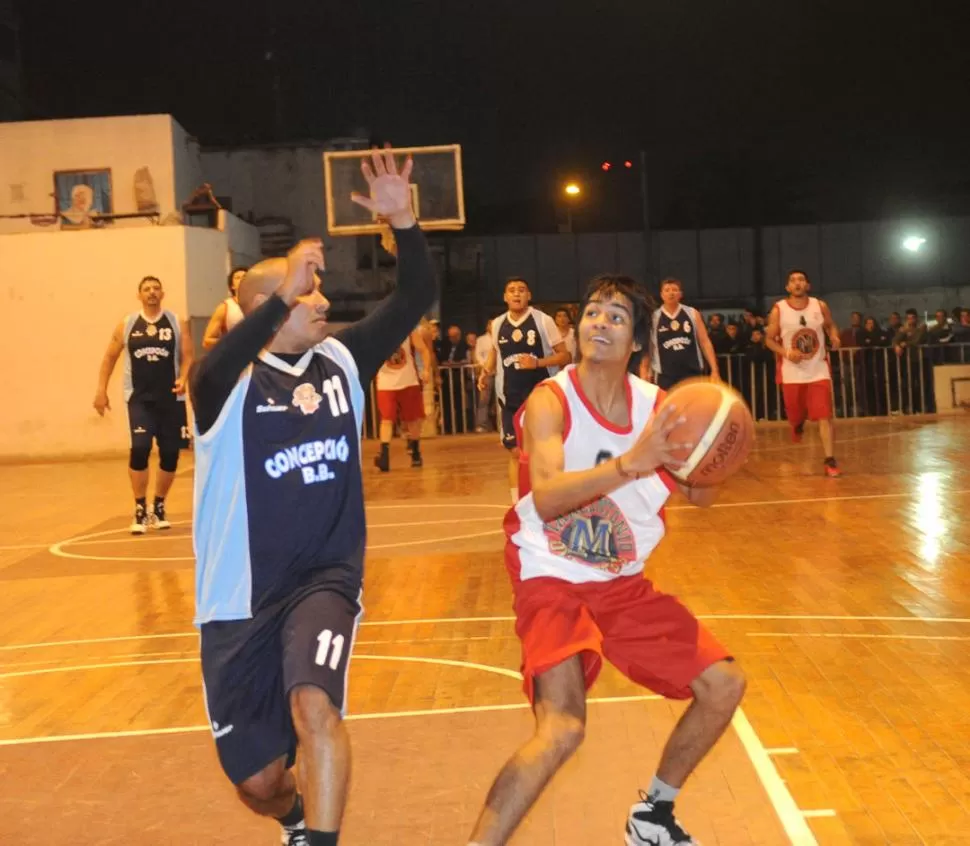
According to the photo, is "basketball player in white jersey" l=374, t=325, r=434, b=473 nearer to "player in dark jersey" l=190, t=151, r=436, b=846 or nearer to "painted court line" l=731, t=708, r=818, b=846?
"painted court line" l=731, t=708, r=818, b=846

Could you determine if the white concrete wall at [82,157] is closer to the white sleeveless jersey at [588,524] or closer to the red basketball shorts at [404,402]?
the red basketball shorts at [404,402]

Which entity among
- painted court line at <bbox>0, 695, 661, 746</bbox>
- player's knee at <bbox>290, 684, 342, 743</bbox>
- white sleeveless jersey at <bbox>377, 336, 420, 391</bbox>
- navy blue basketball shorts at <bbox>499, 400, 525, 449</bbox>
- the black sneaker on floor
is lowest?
painted court line at <bbox>0, 695, 661, 746</bbox>

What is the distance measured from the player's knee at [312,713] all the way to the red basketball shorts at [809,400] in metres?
11.1

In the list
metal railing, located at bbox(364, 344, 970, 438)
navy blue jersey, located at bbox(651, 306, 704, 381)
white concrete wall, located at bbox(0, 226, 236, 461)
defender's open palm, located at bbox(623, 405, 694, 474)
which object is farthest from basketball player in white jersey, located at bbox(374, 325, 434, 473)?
defender's open palm, located at bbox(623, 405, 694, 474)

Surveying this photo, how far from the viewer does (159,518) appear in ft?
43.5

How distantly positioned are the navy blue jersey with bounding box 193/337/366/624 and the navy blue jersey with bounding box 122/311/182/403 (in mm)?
8477

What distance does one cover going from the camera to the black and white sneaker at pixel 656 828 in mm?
4496

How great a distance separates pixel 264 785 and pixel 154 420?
8783 mm

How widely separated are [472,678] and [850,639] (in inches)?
77.8

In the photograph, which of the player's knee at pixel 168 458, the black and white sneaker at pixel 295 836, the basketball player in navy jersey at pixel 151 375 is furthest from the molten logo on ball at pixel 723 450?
the player's knee at pixel 168 458

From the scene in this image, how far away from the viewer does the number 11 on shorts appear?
4070mm

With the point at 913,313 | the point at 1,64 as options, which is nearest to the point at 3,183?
the point at 1,64

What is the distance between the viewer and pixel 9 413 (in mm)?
23031

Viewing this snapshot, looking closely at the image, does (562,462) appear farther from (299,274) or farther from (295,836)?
(295,836)
